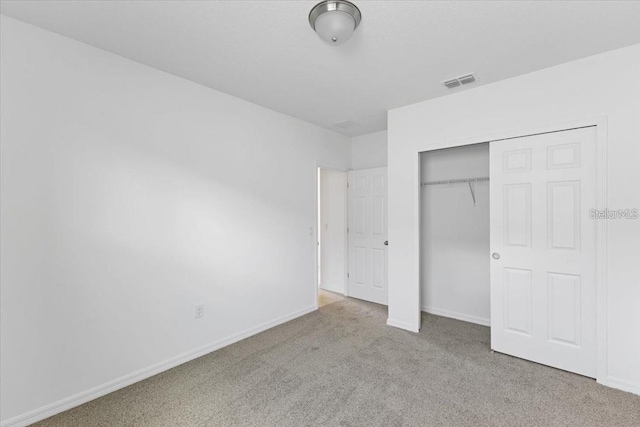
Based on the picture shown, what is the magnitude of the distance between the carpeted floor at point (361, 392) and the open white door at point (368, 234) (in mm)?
1331

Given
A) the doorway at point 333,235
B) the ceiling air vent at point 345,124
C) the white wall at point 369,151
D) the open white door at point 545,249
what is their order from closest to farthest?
1. the open white door at point 545,249
2. the ceiling air vent at point 345,124
3. the white wall at point 369,151
4. the doorway at point 333,235

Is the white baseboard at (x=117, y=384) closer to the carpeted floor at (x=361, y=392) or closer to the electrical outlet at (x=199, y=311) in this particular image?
the carpeted floor at (x=361, y=392)

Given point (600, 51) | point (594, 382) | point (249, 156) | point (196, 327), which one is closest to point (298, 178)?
point (249, 156)

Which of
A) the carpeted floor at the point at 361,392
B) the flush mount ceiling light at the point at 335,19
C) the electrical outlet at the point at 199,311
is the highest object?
the flush mount ceiling light at the point at 335,19

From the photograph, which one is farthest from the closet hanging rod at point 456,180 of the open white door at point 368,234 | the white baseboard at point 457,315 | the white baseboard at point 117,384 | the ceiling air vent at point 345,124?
Answer: the white baseboard at point 117,384

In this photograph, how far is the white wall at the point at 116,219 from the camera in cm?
186

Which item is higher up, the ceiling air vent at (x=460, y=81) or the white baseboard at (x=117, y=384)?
the ceiling air vent at (x=460, y=81)

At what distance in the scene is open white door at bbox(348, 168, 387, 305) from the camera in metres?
4.21

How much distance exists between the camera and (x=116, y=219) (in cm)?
225

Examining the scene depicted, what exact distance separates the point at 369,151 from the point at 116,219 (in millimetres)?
3441

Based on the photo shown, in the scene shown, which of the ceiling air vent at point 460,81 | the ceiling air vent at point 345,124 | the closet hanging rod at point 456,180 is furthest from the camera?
the ceiling air vent at point 345,124

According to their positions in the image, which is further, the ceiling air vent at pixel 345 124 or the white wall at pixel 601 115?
the ceiling air vent at pixel 345 124

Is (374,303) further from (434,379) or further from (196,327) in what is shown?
(196,327)

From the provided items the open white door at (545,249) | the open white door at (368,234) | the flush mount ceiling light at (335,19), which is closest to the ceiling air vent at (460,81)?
the open white door at (545,249)
